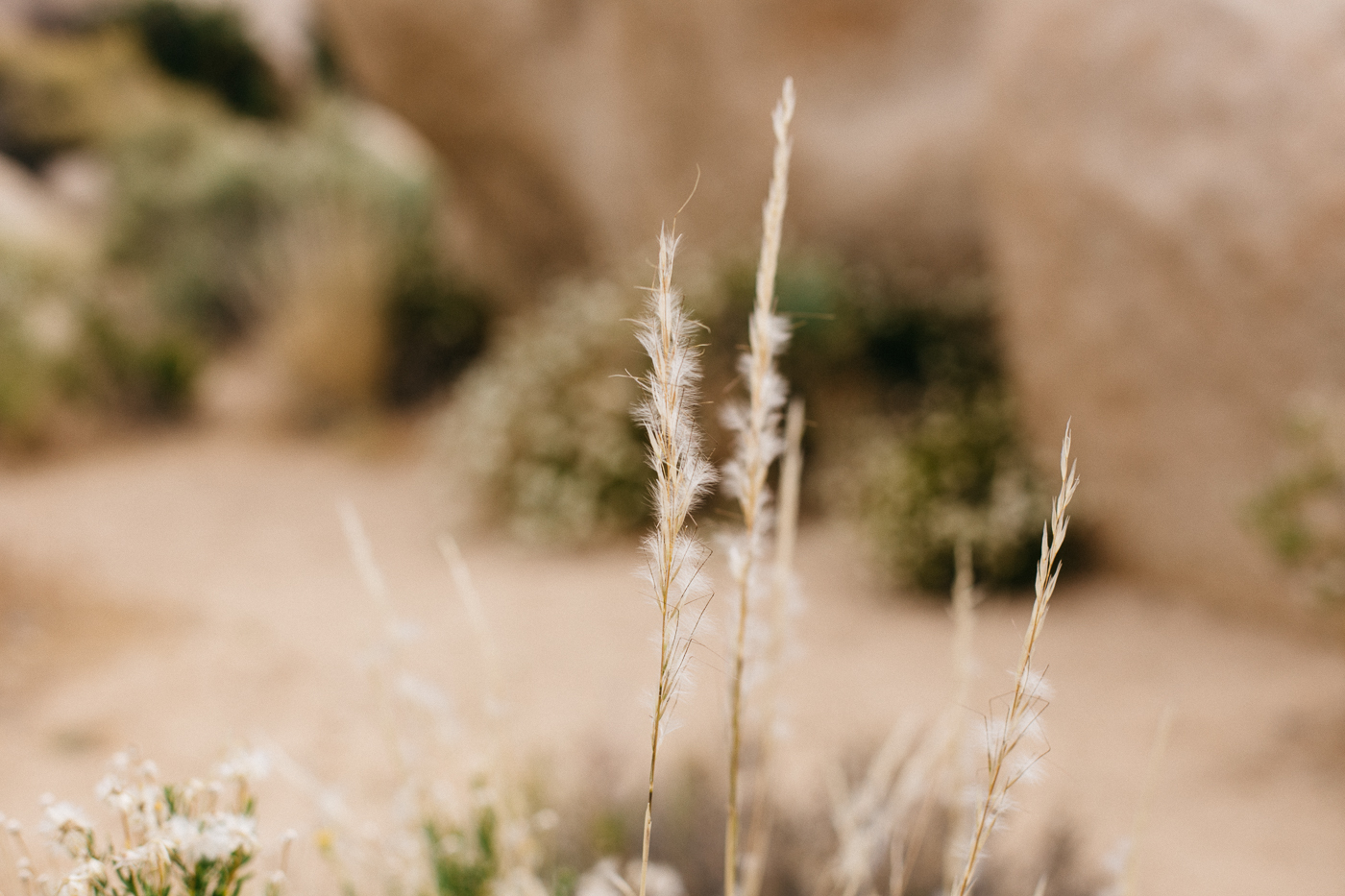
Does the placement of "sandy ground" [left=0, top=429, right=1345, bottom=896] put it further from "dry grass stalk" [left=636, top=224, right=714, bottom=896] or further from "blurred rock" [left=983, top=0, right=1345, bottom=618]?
"dry grass stalk" [left=636, top=224, right=714, bottom=896]

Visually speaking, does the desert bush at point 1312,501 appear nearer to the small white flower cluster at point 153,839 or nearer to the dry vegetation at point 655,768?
the dry vegetation at point 655,768

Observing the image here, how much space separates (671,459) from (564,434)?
4.53 metres

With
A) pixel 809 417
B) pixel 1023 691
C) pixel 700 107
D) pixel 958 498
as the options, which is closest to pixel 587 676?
pixel 958 498

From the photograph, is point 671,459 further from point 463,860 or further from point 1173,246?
point 1173,246

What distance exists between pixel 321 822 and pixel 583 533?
296cm

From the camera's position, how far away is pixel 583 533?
183 inches

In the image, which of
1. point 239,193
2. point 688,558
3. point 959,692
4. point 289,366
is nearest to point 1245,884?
point 959,692

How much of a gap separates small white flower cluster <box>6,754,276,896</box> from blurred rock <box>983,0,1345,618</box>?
2.68m

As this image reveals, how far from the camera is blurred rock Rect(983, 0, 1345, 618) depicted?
272 cm

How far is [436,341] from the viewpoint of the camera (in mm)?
7383

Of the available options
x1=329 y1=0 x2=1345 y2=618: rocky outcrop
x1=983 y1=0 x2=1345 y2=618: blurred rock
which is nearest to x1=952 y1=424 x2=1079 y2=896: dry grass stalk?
x1=983 y1=0 x2=1345 y2=618: blurred rock

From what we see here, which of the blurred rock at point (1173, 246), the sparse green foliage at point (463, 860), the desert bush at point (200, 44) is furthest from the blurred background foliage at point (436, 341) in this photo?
the desert bush at point (200, 44)

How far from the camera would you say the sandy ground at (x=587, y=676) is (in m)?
2.25

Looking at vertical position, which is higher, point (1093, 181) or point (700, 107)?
point (700, 107)
